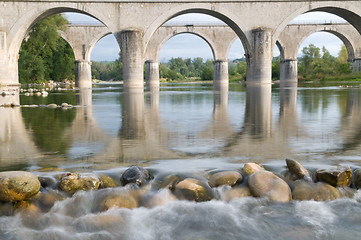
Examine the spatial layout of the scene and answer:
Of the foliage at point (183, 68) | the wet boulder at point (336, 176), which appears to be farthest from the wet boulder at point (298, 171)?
the foliage at point (183, 68)

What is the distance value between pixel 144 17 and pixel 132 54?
12.7 ft

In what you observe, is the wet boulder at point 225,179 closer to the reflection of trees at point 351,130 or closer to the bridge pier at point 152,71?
the reflection of trees at point 351,130

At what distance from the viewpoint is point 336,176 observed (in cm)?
498

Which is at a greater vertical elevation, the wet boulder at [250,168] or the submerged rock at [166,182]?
the wet boulder at [250,168]

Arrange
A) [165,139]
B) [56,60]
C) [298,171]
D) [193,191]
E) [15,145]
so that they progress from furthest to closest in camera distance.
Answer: [56,60] → [165,139] → [15,145] → [298,171] → [193,191]

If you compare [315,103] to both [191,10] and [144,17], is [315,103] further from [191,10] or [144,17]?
[144,17]

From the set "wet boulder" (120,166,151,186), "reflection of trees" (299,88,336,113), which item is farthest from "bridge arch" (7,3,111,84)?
"wet boulder" (120,166,151,186)

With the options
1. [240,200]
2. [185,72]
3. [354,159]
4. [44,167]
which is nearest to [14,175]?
[44,167]

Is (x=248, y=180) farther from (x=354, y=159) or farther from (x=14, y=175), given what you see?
(x=14, y=175)

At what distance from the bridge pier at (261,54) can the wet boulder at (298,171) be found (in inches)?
1257

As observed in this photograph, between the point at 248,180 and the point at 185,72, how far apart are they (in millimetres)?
166192

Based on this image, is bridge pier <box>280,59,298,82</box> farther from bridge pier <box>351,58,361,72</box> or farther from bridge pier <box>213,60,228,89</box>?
bridge pier <box>351,58,361,72</box>

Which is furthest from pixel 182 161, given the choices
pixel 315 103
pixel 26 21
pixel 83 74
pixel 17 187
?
pixel 83 74

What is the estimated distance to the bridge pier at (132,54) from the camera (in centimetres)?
3466
